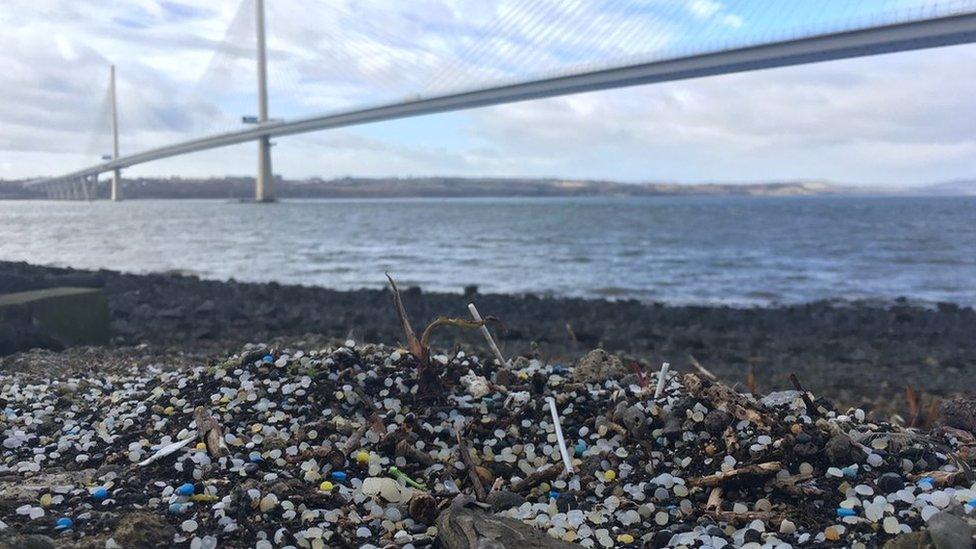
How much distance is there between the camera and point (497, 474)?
185 centimetres

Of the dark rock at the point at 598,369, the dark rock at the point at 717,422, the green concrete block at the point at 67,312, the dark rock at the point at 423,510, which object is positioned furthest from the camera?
the green concrete block at the point at 67,312

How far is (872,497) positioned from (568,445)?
0.75 meters

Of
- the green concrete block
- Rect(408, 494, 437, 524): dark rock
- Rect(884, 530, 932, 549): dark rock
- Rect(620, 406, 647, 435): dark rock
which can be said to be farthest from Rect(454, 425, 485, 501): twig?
the green concrete block

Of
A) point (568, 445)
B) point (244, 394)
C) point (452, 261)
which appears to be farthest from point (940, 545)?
point (452, 261)

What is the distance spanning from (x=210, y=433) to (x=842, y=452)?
1.60 metres

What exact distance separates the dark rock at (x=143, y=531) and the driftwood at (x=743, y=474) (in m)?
1.17

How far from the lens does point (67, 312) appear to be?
4691mm

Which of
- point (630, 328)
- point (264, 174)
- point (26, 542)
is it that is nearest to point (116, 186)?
point (264, 174)

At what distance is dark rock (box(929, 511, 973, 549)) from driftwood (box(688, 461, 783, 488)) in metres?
0.37

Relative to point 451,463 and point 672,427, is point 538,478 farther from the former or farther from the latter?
point 672,427

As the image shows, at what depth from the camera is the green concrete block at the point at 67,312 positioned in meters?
4.38

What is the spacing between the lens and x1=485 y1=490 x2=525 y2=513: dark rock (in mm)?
1636

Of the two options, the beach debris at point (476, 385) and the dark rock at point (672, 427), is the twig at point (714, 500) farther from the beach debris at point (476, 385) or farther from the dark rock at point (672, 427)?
the beach debris at point (476, 385)

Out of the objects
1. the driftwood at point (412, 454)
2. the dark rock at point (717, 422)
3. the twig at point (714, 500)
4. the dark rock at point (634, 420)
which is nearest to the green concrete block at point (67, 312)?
the driftwood at point (412, 454)
